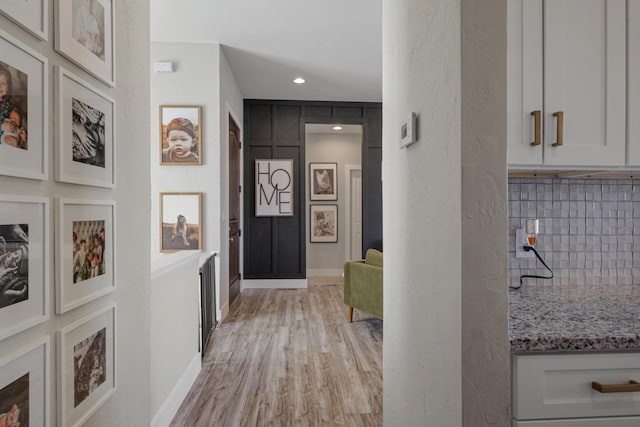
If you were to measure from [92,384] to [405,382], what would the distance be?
1.06 meters

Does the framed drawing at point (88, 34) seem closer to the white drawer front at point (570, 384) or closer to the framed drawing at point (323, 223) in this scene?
the white drawer front at point (570, 384)

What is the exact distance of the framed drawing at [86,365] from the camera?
0.97 m

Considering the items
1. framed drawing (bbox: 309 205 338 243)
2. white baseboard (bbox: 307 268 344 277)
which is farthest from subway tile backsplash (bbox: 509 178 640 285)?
white baseboard (bbox: 307 268 344 277)

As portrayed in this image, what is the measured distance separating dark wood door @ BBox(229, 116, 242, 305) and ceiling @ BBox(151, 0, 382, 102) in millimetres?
803

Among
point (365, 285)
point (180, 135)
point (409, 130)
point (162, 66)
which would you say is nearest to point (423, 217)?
point (409, 130)

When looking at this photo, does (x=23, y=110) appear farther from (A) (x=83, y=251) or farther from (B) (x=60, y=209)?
(A) (x=83, y=251)

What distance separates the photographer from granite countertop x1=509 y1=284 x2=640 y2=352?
3.09 feet

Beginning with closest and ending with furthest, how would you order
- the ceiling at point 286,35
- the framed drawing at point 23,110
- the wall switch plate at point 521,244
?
1. the framed drawing at point 23,110
2. the wall switch plate at point 521,244
3. the ceiling at point 286,35

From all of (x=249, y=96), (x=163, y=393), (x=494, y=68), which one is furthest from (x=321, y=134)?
(x=494, y=68)

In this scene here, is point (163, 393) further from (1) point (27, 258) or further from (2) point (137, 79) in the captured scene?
(2) point (137, 79)

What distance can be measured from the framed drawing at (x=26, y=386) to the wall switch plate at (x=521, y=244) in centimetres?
163

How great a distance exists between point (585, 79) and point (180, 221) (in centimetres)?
352

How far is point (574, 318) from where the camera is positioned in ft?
3.62

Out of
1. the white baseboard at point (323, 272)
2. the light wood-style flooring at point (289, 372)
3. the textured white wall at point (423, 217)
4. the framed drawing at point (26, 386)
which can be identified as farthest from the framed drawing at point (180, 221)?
the white baseboard at point (323, 272)
